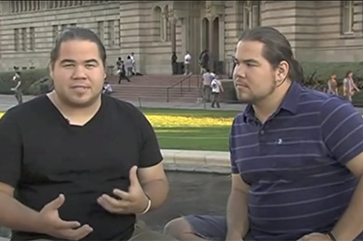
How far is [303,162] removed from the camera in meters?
3.82

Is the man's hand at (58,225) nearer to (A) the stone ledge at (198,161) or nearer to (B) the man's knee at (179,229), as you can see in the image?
(B) the man's knee at (179,229)

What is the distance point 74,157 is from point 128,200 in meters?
0.39

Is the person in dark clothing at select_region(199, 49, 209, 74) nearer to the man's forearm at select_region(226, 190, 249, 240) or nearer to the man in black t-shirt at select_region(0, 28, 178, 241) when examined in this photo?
the man's forearm at select_region(226, 190, 249, 240)

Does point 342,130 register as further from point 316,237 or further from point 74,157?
point 74,157

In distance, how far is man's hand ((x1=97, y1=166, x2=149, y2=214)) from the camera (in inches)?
145

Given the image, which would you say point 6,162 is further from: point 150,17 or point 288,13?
point 150,17

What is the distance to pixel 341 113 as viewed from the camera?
147 inches

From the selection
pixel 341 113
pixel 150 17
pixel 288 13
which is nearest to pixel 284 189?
pixel 341 113

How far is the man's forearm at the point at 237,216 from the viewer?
4.16 meters

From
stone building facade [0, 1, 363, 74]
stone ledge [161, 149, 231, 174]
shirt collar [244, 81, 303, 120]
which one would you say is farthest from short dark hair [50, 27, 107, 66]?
stone building facade [0, 1, 363, 74]

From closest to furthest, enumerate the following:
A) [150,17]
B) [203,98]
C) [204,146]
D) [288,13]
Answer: [204,146] < [203,98] < [288,13] < [150,17]

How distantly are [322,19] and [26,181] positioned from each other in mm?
37615

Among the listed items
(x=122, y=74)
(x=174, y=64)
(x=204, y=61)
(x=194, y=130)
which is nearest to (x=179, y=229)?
(x=194, y=130)

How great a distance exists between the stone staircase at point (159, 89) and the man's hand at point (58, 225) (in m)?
32.0
